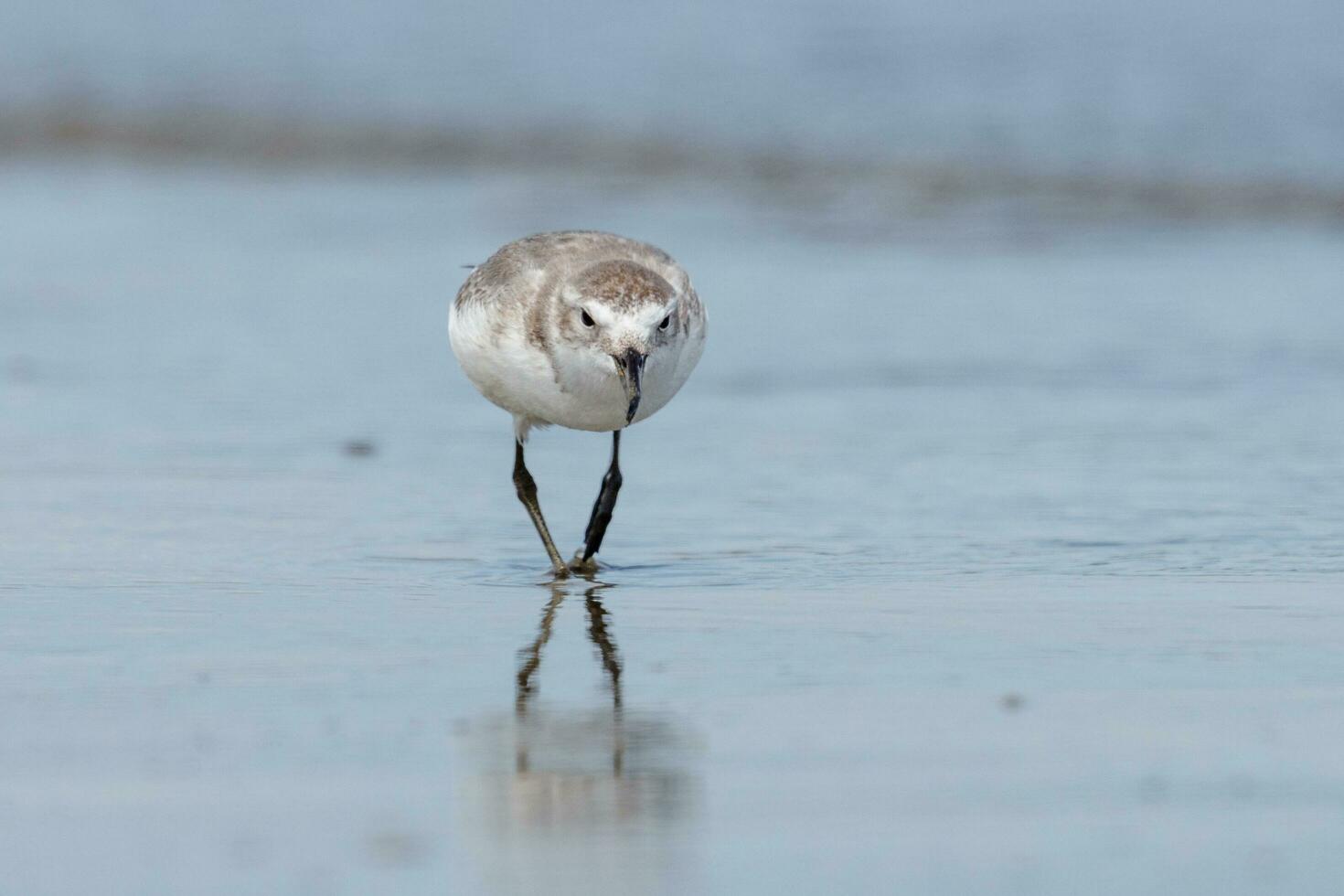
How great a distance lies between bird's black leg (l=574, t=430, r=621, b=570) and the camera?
A: 6.77m

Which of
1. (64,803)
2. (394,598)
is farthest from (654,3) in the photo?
(64,803)

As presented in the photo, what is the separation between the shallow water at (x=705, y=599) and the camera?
393 centimetres

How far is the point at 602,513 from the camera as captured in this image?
686cm

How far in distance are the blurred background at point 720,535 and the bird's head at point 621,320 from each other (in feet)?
2.01

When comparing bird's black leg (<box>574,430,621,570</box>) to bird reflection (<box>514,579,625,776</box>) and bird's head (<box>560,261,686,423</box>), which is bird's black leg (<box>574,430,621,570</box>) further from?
bird's head (<box>560,261,686,423</box>)

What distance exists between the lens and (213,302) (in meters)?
11.4

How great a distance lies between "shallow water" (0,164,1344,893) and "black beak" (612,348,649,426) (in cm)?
55

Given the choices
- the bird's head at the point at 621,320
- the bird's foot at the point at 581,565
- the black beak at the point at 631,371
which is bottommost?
the bird's foot at the point at 581,565

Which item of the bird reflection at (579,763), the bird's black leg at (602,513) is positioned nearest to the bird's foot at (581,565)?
the bird's black leg at (602,513)

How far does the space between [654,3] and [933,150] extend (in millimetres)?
9448

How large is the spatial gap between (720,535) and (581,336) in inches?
40.0

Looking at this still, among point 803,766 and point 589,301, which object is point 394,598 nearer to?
point 589,301

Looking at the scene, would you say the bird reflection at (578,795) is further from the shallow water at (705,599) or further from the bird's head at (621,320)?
the bird's head at (621,320)

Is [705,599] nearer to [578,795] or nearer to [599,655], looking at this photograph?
[599,655]
